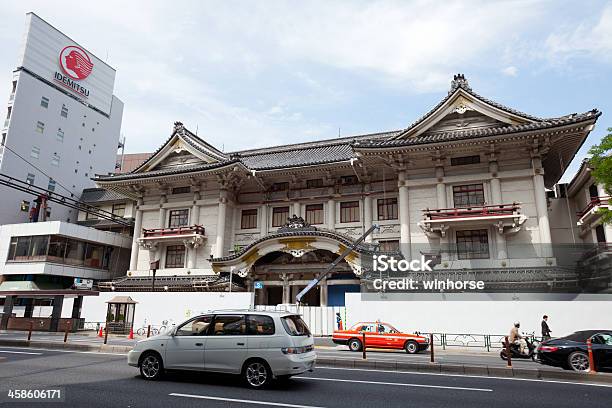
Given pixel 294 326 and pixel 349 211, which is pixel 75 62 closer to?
pixel 349 211

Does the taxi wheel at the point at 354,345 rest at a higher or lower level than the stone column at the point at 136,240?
→ lower

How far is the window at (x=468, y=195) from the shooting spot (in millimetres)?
25516

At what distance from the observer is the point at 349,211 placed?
1159 inches

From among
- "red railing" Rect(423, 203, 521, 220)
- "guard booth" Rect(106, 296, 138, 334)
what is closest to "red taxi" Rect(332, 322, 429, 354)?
"red railing" Rect(423, 203, 521, 220)

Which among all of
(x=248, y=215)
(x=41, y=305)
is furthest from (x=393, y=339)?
(x=41, y=305)

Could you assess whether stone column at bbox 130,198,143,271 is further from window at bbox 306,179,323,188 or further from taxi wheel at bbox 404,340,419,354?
taxi wheel at bbox 404,340,419,354

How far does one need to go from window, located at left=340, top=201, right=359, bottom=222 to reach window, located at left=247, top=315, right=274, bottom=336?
20017mm

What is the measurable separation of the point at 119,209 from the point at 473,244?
3377 cm

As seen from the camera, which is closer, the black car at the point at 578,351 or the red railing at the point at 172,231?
the black car at the point at 578,351

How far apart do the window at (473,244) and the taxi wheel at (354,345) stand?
932 cm

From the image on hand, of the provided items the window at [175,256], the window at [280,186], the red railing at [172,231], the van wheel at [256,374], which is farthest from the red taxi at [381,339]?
the window at [175,256]

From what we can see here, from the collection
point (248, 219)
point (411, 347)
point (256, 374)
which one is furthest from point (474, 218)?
point (256, 374)

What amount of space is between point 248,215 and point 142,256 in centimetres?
917

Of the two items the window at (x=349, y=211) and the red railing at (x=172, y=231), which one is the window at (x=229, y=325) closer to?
the window at (x=349, y=211)
